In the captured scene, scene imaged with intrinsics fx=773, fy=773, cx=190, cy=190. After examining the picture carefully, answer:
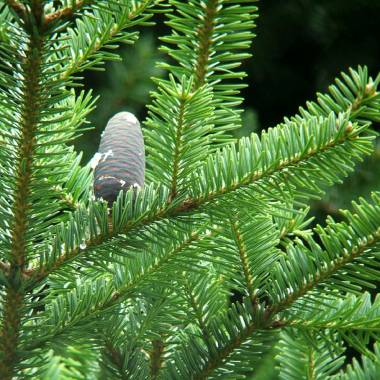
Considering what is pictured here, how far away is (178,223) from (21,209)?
0.13 metres

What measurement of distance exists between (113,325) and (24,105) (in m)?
0.23

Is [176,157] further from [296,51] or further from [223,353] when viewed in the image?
[296,51]

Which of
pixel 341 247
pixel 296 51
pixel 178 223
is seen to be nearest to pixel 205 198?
pixel 178 223

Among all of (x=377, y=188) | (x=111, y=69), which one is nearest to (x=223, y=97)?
(x=377, y=188)

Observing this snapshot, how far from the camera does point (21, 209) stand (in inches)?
25.2

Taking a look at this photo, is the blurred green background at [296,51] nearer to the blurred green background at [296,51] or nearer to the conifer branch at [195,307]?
the blurred green background at [296,51]

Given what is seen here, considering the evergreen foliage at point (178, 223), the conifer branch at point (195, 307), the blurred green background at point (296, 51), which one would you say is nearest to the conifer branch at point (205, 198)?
the evergreen foliage at point (178, 223)

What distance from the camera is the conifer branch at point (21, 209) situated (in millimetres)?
586

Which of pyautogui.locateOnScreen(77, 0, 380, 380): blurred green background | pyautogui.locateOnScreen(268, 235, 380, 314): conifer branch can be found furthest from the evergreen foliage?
pyautogui.locateOnScreen(77, 0, 380, 380): blurred green background

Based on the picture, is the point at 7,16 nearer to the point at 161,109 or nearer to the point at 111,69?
the point at 161,109

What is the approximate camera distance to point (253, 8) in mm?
643

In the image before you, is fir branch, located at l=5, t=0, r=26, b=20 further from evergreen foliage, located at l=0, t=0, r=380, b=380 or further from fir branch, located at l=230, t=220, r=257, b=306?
fir branch, located at l=230, t=220, r=257, b=306

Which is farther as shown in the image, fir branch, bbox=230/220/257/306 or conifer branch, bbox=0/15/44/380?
fir branch, bbox=230/220/257/306

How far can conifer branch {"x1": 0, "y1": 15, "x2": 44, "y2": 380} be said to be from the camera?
586 millimetres
